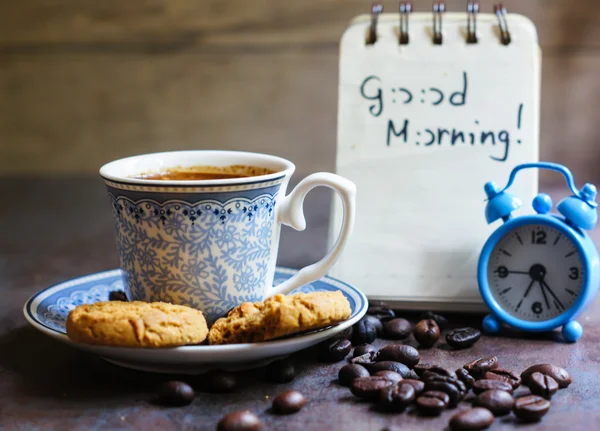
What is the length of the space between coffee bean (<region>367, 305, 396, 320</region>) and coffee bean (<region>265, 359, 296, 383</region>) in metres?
0.27

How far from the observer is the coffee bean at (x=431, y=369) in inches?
40.2

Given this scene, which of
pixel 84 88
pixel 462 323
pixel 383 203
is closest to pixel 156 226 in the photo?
pixel 383 203

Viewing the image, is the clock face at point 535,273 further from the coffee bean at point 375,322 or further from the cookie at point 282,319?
the cookie at point 282,319

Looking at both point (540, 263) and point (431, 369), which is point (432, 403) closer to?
point (431, 369)

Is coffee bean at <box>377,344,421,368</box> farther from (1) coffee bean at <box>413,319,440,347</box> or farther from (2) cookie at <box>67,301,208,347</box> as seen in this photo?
(2) cookie at <box>67,301,208,347</box>

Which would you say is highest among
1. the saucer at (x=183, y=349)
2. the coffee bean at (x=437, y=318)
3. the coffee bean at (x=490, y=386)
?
the saucer at (x=183, y=349)

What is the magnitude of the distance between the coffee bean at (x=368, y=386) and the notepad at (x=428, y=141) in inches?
14.5

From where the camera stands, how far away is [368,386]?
992 millimetres

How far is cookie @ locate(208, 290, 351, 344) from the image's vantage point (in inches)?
40.3

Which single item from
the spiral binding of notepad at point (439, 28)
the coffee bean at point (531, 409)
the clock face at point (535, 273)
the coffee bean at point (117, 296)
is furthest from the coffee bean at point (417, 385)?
the spiral binding of notepad at point (439, 28)

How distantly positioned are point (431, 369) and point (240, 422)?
28 centimetres

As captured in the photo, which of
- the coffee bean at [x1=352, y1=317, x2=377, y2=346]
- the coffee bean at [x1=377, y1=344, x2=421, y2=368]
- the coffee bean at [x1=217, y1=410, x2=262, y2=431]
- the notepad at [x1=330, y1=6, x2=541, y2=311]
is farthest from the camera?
the notepad at [x1=330, y1=6, x2=541, y2=311]

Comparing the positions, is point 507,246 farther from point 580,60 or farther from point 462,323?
point 580,60

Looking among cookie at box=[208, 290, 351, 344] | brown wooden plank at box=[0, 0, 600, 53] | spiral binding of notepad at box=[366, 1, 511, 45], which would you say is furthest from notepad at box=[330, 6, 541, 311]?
brown wooden plank at box=[0, 0, 600, 53]
